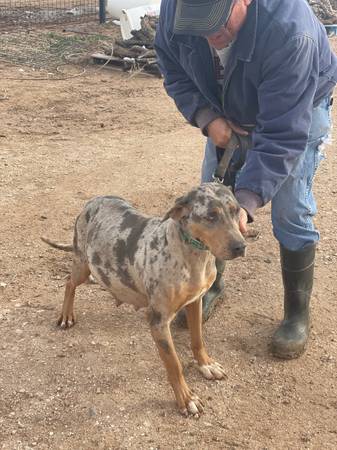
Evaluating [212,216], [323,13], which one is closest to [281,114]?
[212,216]

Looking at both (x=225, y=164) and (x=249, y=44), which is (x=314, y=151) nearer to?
(x=225, y=164)

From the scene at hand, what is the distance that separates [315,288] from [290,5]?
7.66 ft

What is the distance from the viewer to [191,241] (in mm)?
3369

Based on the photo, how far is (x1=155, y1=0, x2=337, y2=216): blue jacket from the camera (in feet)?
10.8

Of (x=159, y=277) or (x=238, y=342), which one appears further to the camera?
(x=238, y=342)

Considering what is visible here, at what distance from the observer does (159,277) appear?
11.4 feet

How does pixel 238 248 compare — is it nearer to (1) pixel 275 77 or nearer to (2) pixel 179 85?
(1) pixel 275 77

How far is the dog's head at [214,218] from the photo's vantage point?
123 inches

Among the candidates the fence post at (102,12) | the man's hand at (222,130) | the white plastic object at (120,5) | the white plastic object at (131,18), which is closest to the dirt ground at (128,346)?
the man's hand at (222,130)

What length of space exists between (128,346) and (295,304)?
1172 mm

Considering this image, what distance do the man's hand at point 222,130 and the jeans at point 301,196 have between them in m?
0.41

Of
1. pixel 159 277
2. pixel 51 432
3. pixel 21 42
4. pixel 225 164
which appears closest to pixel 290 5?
pixel 225 164

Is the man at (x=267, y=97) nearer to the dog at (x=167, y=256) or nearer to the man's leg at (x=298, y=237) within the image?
the man's leg at (x=298, y=237)

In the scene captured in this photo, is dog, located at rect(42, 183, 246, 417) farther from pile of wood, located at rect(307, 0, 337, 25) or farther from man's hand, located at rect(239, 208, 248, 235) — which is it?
pile of wood, located at rect(307, 0, 337, 25)
